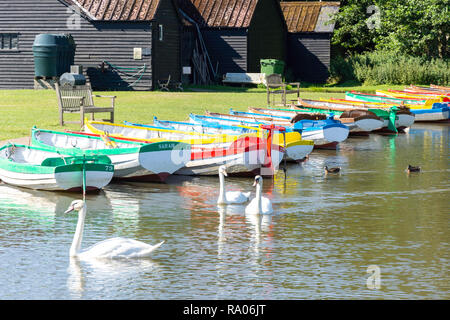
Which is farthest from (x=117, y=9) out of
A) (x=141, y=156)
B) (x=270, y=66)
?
(x=141, y=156)

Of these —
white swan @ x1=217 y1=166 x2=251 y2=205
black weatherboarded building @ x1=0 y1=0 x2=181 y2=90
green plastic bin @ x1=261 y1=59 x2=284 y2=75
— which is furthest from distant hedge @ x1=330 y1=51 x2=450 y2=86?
white swan @ x1=217 y1=166 x2=251 y2=205

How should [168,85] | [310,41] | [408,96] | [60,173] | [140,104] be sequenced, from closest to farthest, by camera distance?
1. [60,173]
2. [140,104]
3. [408,96]
4. [168,85]
5. [310,41]

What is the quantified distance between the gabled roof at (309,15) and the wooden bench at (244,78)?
25.7 feet

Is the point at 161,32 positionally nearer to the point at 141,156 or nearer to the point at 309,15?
the point at 309,15

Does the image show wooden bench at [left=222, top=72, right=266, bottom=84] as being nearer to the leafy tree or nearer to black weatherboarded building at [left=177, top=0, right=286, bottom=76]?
black weatherboarded building at [left=177, top=0, right=286, bottom=76]

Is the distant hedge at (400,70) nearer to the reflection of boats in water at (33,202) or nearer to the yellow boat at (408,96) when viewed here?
the yellow boat at (408,96)

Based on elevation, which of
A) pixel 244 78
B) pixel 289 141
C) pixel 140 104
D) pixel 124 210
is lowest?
pixel 124 210

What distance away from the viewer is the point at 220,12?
165 ft

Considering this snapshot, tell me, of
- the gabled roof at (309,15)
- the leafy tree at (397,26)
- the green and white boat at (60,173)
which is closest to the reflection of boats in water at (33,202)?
the green and white boat at (60,173)

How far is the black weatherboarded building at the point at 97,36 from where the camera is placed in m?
42.4

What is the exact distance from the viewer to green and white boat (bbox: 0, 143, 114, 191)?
16.2 m

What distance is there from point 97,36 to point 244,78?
10630 mm

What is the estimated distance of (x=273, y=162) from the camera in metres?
19.3
